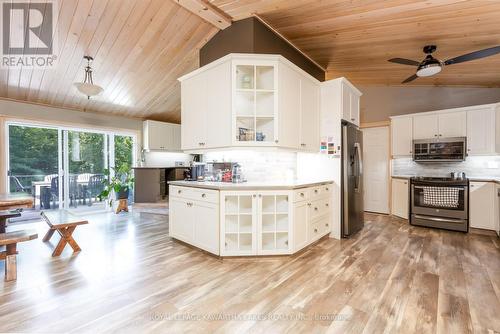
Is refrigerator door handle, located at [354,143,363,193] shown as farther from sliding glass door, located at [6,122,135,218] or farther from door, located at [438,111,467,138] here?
sliding glass door, located at [6,122,135,218]

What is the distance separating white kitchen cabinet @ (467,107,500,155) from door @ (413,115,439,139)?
489mm

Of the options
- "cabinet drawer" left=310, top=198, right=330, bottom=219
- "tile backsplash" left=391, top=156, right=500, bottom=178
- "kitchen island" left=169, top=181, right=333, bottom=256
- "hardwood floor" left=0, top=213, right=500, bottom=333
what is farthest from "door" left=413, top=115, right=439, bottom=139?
"kitchen island" left=169, top=181, right=333, bottom=256

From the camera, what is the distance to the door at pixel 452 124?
170 inches

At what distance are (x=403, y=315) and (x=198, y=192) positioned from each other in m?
2.34

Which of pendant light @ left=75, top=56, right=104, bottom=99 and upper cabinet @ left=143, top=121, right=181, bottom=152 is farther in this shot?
upper cabinet @ left=143, top=121, right=181, bottom=152

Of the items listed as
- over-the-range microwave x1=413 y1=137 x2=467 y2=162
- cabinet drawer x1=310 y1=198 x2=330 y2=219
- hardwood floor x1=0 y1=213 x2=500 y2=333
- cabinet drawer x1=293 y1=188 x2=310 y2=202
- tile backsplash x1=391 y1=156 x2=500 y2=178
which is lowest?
hardwood floor x1=0 y1=213 x2=500 y2=333

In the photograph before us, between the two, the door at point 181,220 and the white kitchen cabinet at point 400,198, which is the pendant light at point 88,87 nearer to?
the door at point 181,220

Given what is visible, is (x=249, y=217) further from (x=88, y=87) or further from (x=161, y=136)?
(x=161, y=136)

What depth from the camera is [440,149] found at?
4504 mm

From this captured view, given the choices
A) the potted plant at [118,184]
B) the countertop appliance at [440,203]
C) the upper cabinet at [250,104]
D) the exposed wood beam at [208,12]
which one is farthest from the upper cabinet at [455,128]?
the potted plant at [118,184]

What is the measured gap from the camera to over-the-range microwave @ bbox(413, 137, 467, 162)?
4301mm

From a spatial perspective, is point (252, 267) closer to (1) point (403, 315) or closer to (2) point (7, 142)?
(1) point (403, 315)

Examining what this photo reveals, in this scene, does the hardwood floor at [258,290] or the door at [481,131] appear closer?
the hardwood floor at [258,290]

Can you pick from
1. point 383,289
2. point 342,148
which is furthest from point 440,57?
point 383,289
